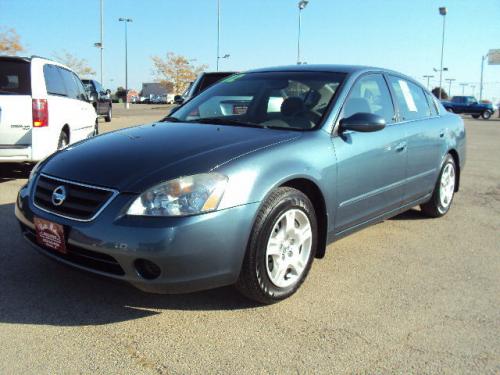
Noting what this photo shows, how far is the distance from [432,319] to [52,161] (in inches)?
105

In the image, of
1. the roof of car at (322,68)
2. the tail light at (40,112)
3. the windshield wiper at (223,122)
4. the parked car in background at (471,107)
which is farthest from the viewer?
the parked car in background at (471,107)

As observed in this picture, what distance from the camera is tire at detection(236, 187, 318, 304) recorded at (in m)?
2.94

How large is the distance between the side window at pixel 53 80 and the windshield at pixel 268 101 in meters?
3.01

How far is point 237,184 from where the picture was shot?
2838 mm

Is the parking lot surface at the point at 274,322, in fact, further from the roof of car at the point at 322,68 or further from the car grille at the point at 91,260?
the roof of car at the point at 322,68

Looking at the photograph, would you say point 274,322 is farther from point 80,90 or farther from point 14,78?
point 80,90

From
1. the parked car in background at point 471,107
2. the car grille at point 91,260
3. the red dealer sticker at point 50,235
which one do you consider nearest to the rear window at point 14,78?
the red dealer sticker at point 50,235

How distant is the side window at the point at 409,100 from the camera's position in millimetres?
4621

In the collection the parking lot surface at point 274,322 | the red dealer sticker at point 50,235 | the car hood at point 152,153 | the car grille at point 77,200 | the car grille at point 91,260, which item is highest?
the car hood at point 152,153

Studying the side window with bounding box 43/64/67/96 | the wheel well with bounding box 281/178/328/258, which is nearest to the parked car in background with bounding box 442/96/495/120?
the side window with bounding box 43/64/67/96

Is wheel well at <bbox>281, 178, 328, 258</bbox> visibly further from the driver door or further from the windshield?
the windshield

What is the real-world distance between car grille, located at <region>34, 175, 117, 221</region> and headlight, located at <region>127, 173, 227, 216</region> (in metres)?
0.21

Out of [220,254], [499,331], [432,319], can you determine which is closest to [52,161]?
[220,254]

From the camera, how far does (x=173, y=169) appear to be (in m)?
2.85
